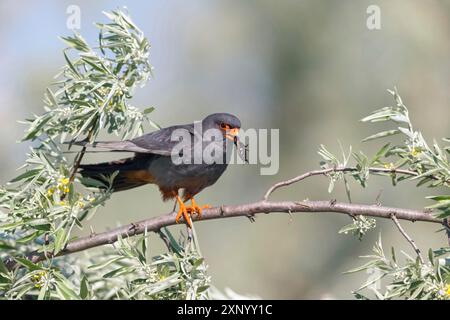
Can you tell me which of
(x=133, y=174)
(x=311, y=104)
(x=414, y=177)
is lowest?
(x=414, y=177)

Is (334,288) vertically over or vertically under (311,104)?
under

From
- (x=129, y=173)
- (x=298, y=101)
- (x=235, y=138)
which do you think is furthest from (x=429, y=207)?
(x=298, y=101)

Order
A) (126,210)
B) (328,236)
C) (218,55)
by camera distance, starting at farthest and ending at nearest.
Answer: (218,55), (328,236), (126,210)

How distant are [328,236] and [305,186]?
0.99m

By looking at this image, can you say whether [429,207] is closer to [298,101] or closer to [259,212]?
[259,212]

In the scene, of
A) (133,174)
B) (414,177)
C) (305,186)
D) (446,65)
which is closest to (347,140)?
(305,186)

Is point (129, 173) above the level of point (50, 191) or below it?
above

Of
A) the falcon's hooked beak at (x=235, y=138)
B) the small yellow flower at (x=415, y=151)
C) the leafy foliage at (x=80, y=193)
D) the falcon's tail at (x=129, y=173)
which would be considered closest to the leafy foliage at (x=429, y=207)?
the small yellow flower at (x=415, y=151)

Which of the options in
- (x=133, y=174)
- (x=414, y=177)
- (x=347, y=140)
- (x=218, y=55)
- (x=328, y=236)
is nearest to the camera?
(x=414, y=177)

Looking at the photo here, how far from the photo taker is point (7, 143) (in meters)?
7.25

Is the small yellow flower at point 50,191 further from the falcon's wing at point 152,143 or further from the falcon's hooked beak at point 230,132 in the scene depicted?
the falcon's hooked beak at point 230,132

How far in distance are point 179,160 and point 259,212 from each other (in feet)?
5.39

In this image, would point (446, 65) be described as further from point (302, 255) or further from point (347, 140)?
point (302, 255)

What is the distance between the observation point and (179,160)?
4883mm
